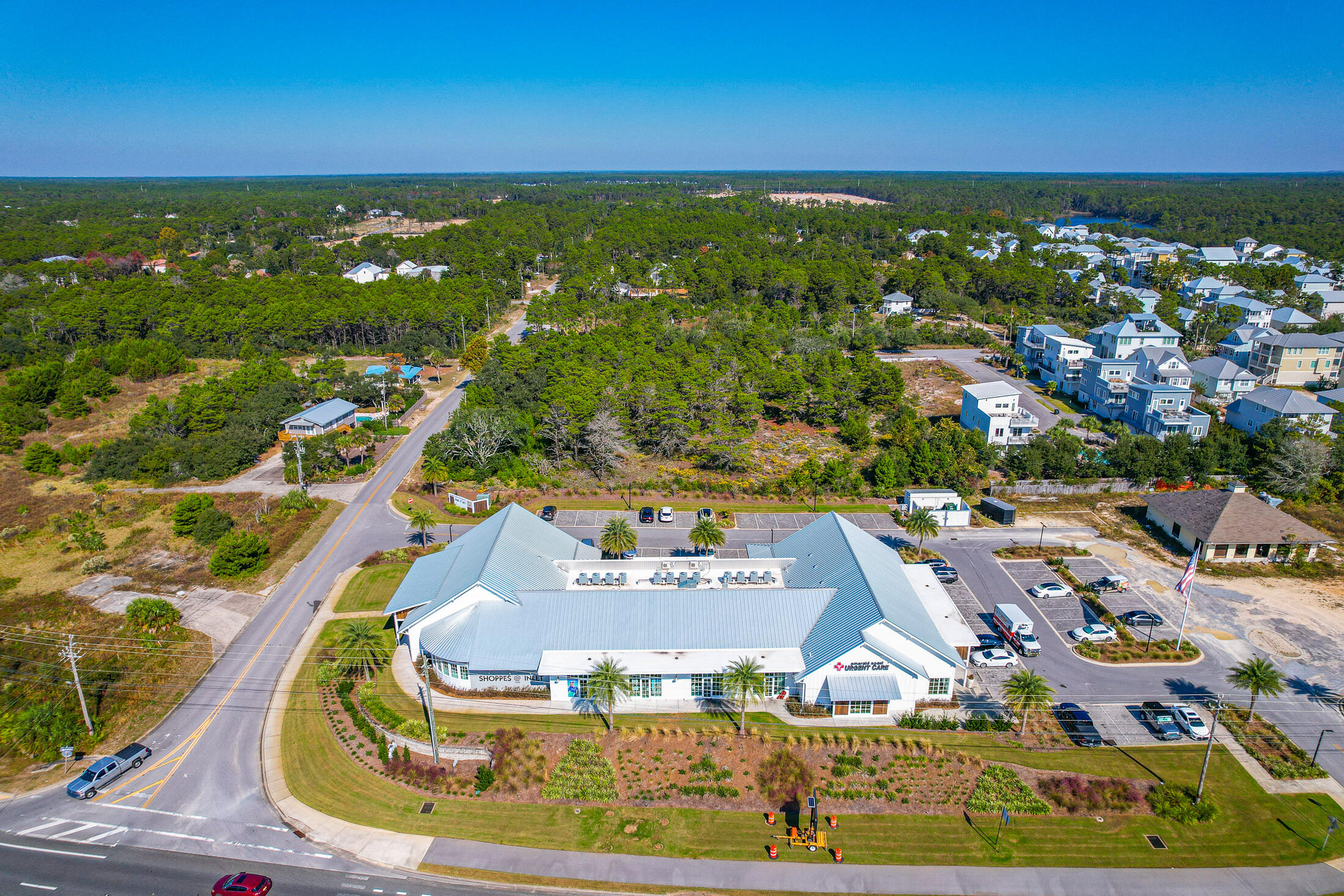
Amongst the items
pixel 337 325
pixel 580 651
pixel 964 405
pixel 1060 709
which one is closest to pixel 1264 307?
pixel 964 405

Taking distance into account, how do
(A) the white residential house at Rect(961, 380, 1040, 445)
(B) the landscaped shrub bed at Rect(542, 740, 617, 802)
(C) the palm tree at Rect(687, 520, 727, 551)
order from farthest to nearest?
(A) the white residential house at Rect(961, 380, 1040, 445), (C) the palm tree at Rect(687, 520, 727, 551), (B) the landscaped shrub bed at Rect(542, 740, 617, 802)

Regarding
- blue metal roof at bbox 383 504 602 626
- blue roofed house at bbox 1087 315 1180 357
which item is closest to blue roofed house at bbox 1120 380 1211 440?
blue roofed house at bbox 1087 315 1180 357

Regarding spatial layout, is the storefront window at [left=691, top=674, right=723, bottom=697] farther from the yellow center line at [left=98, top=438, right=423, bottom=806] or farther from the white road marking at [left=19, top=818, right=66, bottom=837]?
the white road marking at [left=19, top=818, right=66, bottom=837]

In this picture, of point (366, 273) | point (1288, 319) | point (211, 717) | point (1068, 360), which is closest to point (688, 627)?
point (211, 717)

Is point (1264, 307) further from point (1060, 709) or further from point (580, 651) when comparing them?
point (580, 651)

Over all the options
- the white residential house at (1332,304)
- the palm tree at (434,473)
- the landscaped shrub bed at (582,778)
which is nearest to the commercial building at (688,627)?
the landscaped shrub bed at (582,778)

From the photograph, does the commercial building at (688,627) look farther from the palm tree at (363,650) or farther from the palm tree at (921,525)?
the palm tree at (921,525)
